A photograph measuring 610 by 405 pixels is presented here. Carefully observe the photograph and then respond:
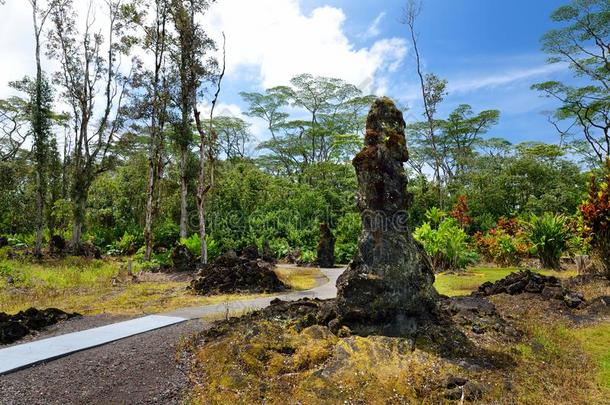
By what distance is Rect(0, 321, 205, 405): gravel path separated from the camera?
352 centimetres

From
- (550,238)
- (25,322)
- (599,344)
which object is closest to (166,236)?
(25,322)

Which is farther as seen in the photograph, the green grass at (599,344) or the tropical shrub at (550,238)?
the tropical shrub at (550,238)

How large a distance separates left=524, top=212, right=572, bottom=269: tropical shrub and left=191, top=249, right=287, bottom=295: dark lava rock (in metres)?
7.53

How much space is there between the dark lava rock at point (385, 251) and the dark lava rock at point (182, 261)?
10.4 meters

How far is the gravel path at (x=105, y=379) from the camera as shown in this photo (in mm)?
3518

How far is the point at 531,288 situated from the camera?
A: 745cm

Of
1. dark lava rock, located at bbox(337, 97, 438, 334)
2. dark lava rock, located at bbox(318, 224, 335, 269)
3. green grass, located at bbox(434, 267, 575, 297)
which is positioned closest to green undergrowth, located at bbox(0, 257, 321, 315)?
dark lava rock, located at bbox(318, 224, 335, 269)

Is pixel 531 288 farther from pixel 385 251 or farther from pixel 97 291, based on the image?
pixel 97 291

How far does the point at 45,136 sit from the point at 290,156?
23.6 meters

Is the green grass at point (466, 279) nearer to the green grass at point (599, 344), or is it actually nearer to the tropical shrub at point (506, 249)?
the tropical shrub at point (506, 249)

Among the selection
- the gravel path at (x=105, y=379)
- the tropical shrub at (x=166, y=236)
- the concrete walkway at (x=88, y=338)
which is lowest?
the gravel path at (x=105, y=379)

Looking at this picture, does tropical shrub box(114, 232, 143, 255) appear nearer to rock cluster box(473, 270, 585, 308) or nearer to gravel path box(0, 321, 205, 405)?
gravel path box(0, 321, 205, 405)

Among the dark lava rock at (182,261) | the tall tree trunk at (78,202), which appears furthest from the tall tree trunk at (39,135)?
the dark lava rock at (182,261)

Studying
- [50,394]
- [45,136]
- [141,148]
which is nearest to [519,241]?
[50,394]
